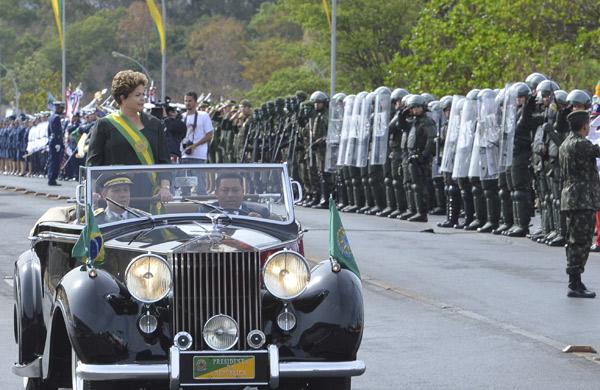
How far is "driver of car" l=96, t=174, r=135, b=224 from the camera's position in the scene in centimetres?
941

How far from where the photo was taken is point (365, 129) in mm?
28828

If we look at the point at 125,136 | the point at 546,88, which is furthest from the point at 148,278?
the point at 546,88

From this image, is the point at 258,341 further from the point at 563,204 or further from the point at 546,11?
the point at 546,11

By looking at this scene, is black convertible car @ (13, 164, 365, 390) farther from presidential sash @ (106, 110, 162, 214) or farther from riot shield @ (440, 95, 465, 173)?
riot shield @ (440, 95, 465, 173)

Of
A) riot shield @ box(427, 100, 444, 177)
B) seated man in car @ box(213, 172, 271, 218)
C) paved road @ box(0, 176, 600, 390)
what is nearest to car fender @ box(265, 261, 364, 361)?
seated man in car @ box(213, 172, 271, 218)

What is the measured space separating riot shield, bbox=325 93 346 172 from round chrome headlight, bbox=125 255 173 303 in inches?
853

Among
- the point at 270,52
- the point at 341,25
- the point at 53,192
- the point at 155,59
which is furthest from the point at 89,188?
the point at 155,59

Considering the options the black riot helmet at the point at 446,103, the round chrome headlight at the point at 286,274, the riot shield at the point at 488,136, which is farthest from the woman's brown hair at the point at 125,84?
the black riot helmet at the point at 446,103

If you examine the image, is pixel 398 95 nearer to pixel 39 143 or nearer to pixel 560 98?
pixel 560 98

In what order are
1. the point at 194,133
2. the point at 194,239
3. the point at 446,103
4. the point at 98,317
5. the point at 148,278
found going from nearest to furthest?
the point at 98,317
the point at 148,278
the point at 194,239
the point at 194,133
the point at 446,103

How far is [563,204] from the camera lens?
15.2 metres

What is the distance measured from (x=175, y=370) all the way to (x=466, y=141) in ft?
54.3

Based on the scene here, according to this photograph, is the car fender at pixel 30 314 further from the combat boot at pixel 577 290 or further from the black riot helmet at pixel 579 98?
the black riot helmet at pixel 579 98

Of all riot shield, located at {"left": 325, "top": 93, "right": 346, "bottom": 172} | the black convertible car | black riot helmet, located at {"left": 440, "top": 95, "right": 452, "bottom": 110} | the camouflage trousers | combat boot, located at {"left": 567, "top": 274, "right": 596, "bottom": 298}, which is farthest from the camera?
riot shield, located at {"left": 325, "top": 93, "right": 346, "bottom": 172}
